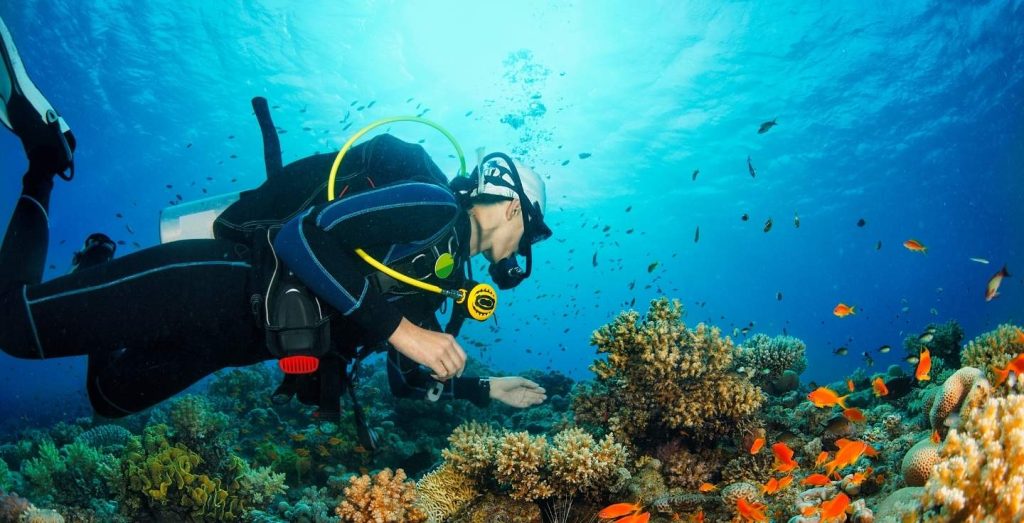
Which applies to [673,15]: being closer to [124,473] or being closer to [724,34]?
[724,34]

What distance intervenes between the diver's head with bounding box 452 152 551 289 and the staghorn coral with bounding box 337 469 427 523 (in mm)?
2130

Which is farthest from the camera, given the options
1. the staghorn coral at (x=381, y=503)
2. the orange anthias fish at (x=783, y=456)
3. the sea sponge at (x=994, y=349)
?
the sea sponge at (x=994, y=349)

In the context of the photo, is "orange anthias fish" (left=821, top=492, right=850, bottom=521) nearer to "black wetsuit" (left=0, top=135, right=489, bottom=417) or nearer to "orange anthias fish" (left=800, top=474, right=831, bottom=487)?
"orange anthias fish" (left=800, top=474, right=831, bottom=487)

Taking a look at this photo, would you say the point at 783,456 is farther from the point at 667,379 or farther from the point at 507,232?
the point at 507,232

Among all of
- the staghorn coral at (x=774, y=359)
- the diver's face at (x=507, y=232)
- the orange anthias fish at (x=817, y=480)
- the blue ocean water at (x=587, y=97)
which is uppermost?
the blue ocean water at (x=587, y=97)

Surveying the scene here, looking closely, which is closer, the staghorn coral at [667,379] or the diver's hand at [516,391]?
the staghorn coral at [667,379]

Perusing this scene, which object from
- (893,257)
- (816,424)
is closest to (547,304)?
(893,257)

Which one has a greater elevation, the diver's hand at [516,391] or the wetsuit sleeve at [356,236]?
the wetsuit sleeve at [356,236]

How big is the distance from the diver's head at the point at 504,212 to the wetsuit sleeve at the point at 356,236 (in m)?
0.85

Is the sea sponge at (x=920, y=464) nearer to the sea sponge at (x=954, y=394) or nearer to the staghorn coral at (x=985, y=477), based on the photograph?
the sea sponge at (x=954, y=394)

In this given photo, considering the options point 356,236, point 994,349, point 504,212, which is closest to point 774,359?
point 994,349

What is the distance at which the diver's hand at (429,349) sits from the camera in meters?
3.41

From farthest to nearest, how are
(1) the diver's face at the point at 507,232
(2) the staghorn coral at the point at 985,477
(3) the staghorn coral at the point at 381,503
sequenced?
1. (1) the diver's face at the point at 507,232
2. (3) the staghorn coral at the point at 381,503
3. (2) the staghorn coral at the point at 985,477

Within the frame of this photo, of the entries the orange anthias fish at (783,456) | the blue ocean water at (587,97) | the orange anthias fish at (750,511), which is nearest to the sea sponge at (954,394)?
the orange anthias fish at (783,456)
